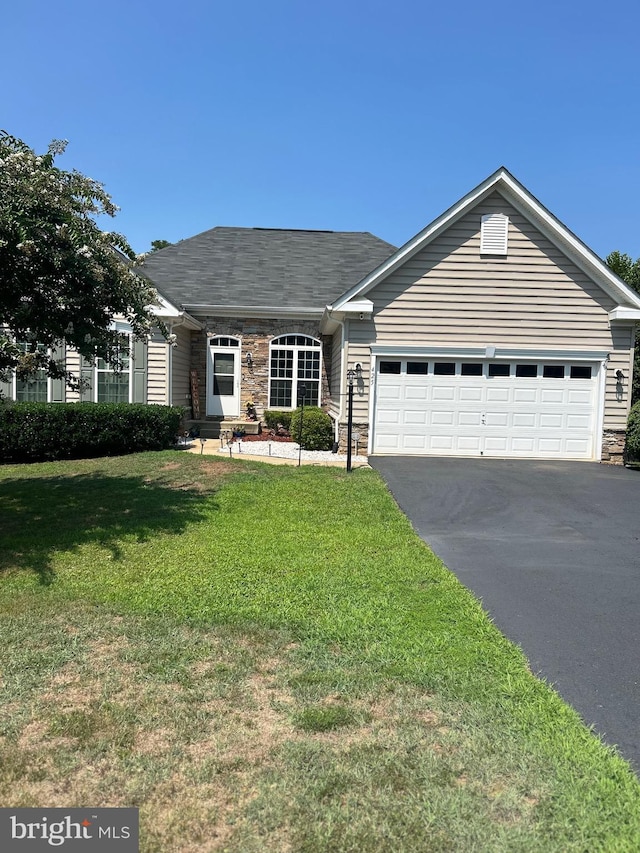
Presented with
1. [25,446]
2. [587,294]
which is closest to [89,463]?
[25,446]

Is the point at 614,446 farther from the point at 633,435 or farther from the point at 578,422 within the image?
the point at 578,422

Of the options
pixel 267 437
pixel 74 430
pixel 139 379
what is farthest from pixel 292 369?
pixel 74 430

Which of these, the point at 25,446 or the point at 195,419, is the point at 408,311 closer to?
the point at 195,419

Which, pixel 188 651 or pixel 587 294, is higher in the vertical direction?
pixel 587 294

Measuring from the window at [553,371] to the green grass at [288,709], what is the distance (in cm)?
860

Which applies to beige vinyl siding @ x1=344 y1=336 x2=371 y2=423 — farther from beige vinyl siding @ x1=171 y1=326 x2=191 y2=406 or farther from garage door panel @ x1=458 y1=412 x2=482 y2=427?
beige vinyl siding @ x1=171 y1=326 x2=191 y2=406

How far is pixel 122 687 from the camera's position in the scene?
321 centimetres

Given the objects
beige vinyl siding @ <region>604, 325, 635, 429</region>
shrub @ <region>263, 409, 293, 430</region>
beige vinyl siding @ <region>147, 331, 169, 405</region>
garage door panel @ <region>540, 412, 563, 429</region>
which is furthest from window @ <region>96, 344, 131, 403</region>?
beige vinyl siding @ <region>604, 325, 635, 429</region>

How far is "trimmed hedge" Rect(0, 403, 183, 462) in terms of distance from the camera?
1191 cm

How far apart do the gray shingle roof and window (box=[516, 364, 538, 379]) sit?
599 centimetres

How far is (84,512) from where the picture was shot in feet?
24.5

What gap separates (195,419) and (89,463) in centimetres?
530

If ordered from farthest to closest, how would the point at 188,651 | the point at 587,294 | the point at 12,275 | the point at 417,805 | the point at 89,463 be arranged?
the point at 587,294 < the point at 89,463 < the point at 12,275 < the point at 188,651 < the point at 417,805

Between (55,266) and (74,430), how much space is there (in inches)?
279
